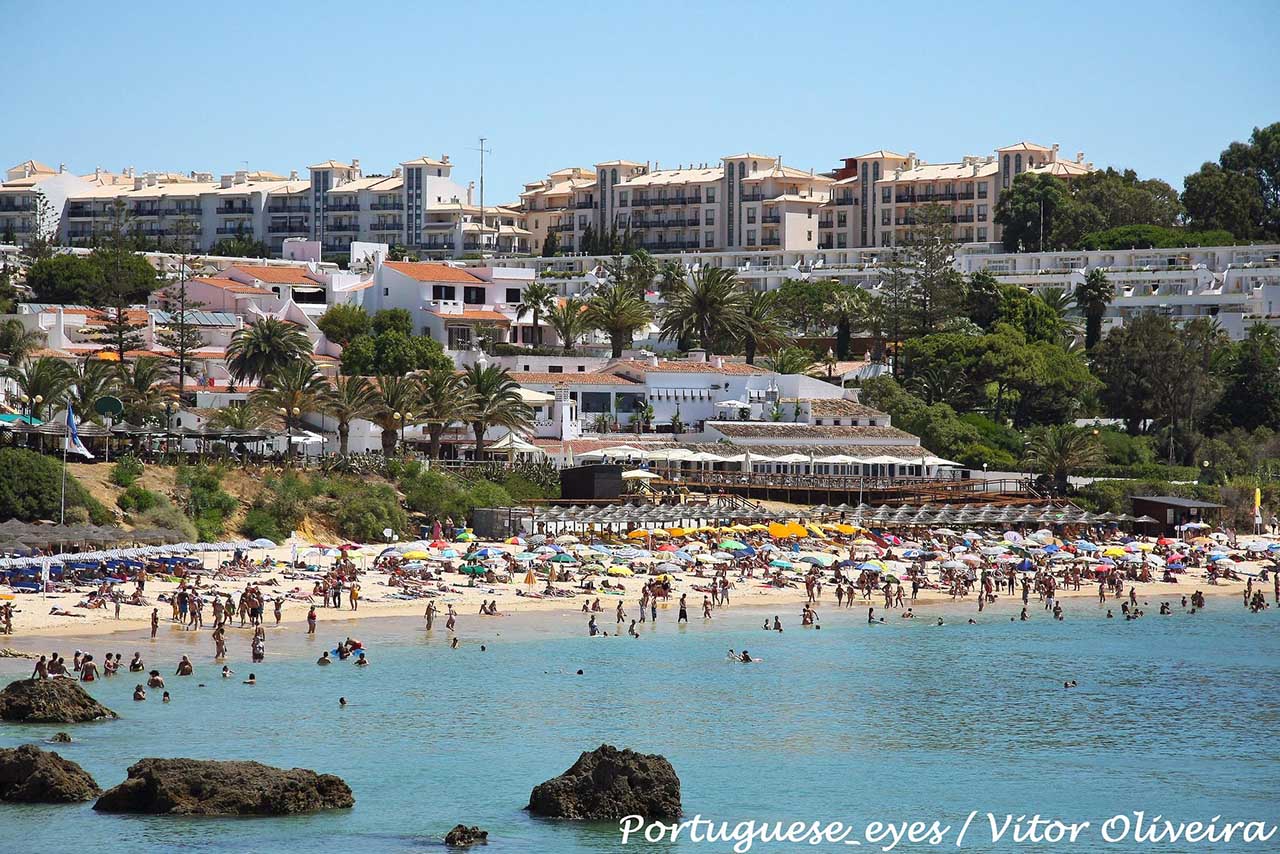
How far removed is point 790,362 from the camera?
82.6 metres

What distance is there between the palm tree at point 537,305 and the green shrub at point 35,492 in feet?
139

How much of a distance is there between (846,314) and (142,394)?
41.1 metres

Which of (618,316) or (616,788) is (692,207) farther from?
(616,788)

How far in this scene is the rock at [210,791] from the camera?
2564cm

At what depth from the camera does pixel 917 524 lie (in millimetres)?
60875

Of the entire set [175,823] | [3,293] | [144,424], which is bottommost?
[175,823]

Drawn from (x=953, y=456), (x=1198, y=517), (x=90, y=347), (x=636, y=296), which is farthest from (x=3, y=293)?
(x=1198, y=517)

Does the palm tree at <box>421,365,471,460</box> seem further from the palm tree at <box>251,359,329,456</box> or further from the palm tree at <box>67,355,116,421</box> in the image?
the palm tree at <box>67,355,116,421</box>

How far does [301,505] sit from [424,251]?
82422mm

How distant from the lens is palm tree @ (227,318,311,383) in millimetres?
72875

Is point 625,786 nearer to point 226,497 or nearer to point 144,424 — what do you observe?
point 226,497

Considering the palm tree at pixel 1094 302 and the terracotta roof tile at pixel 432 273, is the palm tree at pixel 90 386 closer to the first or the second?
the terracotta roof tile at pixel 432 273

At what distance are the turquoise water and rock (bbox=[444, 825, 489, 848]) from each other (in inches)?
15.1

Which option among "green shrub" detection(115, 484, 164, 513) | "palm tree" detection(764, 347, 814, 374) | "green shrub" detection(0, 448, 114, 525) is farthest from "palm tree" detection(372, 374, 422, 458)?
"palm tree" detection(764, 347, 814, 374)
